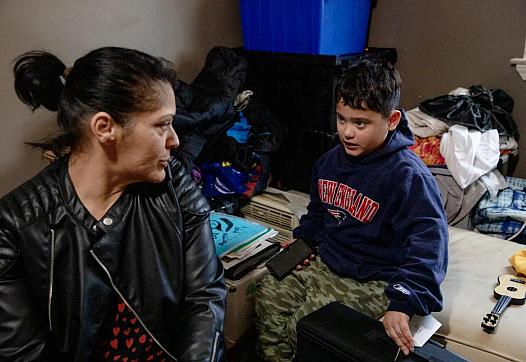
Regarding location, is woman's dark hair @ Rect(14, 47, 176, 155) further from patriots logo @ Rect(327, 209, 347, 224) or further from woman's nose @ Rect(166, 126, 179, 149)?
patriots logo @ Rect(327, 209, 347, 224)

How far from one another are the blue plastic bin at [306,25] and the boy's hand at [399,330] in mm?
1268

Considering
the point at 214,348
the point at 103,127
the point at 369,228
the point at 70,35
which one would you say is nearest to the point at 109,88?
the point at 103,127

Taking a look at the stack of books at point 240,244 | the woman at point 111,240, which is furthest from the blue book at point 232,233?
the woman at point 111,240

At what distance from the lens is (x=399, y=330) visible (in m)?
1.11

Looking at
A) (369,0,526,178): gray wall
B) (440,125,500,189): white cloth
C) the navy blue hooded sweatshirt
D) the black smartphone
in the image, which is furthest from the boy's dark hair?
(369,0,526,178): gray wall

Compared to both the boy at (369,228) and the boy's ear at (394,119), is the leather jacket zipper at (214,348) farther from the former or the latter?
the boy's ear at (394,119)

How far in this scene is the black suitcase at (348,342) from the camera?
1058 mm

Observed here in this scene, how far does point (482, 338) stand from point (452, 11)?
161cm

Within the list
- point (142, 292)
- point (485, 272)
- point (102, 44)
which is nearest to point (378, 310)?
point (485, 272)

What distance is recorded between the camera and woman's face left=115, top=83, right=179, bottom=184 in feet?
3.32

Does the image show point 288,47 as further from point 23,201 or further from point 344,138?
point 23,201

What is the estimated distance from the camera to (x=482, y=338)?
124cm

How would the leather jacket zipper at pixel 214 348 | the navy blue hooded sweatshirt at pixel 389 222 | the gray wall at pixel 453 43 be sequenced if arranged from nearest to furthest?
the leather jacket zipper at pixel 214 348 → the navy blue hooded sweatshirt at pixel 389 222 → the gray wall at pixel 453 43

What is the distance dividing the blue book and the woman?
0.49 meters
